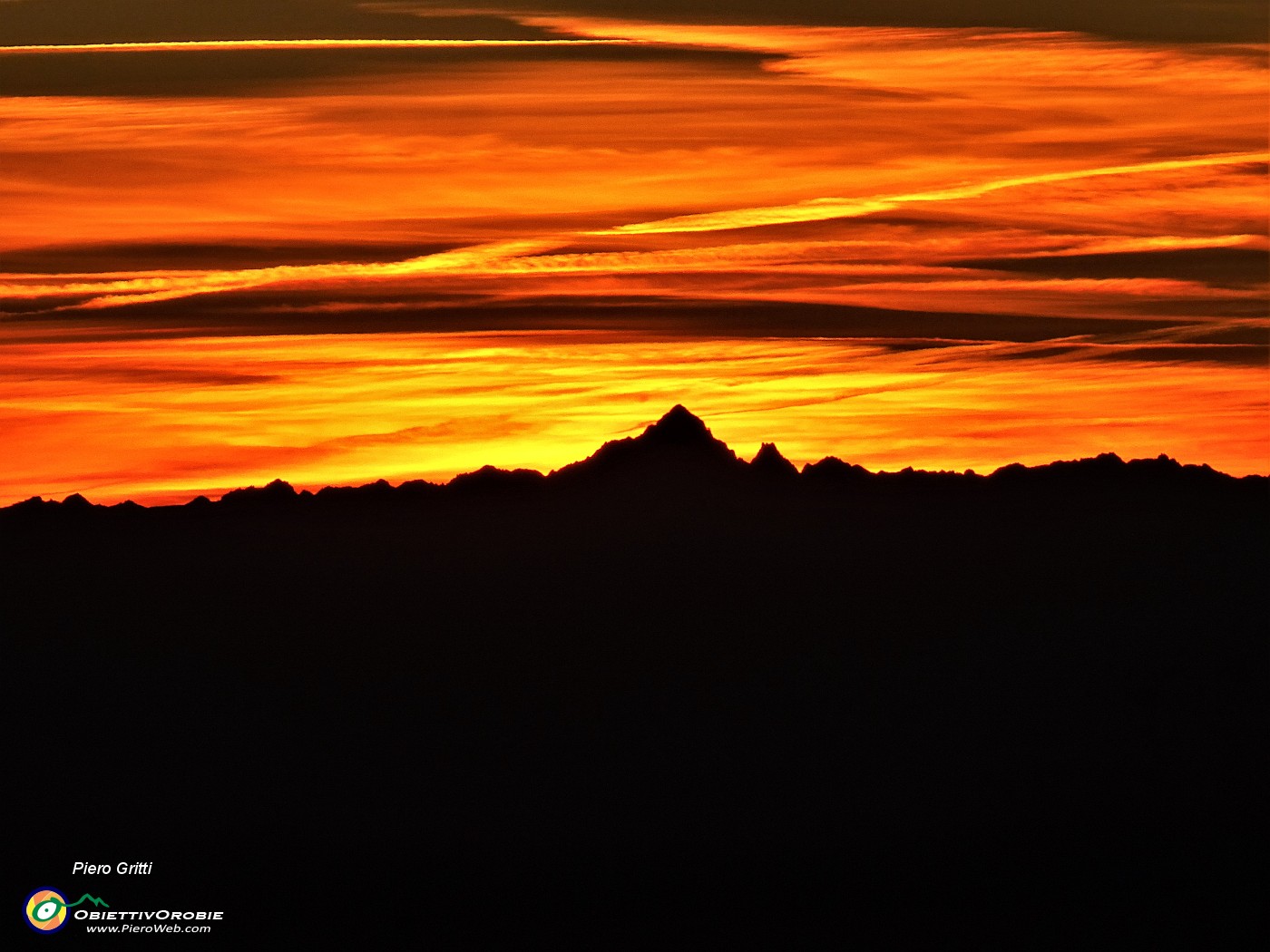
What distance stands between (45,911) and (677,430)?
54115 mm

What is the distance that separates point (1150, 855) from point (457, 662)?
143 ft

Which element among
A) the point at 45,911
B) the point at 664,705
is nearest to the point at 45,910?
the point at 45,911

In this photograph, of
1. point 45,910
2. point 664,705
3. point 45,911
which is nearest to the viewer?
point 45,911

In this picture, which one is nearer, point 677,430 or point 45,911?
point 45,911

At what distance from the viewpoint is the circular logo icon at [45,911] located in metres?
79.1

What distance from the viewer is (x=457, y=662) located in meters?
121

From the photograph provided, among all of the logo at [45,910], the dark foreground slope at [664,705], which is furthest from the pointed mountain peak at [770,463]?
the logo at [45,910]

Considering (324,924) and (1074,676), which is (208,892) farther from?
(1074,676)

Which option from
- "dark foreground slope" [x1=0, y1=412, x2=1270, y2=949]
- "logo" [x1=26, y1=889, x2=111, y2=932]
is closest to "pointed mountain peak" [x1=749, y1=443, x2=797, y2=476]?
"dark foreground slope" [x1=0, y1=412, x2=1270, y2=949]

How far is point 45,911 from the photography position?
8094 centimetres

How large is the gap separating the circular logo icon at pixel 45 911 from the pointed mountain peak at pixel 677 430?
50.1m

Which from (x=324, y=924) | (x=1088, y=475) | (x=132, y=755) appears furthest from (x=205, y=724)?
(x=1088, y=475)

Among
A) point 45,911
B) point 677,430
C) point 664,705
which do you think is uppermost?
point 677,430

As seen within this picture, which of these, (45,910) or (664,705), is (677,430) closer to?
(664,705)
